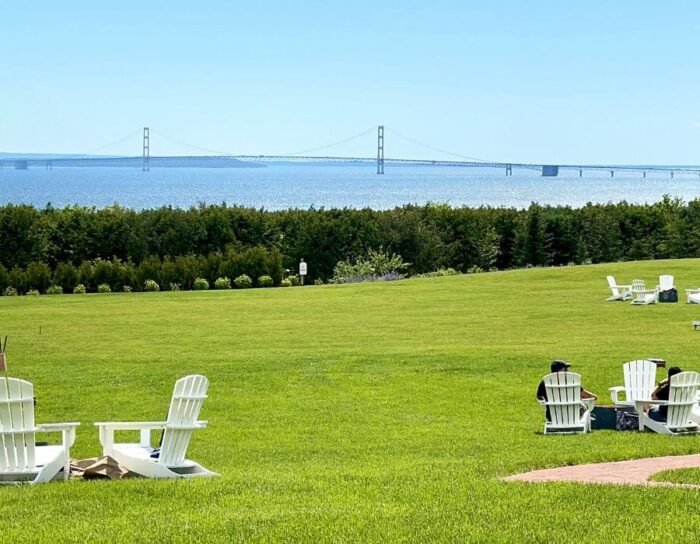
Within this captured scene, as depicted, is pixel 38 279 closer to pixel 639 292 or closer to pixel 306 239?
pixel 306 239

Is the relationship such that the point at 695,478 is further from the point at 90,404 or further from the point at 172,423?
the point at 90,404

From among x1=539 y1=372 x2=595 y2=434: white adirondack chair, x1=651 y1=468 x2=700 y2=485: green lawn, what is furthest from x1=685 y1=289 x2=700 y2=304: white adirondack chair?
x1=651 y1=468 x2=700 y2=485: green lawn

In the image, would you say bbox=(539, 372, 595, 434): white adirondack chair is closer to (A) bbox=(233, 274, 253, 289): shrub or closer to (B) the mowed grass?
(B) the mowed grass

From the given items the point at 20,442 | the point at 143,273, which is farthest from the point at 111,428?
the point at 143,273

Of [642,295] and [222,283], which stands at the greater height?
[642,295]

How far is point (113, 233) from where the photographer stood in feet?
174

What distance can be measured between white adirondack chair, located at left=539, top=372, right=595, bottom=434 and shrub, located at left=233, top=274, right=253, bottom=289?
35.4 metres

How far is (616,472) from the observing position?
36.3ft

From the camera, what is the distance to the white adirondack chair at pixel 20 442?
10148 mm

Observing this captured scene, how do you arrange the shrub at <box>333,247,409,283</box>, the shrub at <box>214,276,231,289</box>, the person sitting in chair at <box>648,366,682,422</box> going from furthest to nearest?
the shrub at <box>333,247,409,283</box>
the shrub at <box>214,276,231,289</box>
the person sitting in chair at <box>648,366,682,422</box>

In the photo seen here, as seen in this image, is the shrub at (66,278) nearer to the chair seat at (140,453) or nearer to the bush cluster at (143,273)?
the bush cluster at (143,273)

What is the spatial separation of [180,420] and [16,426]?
5.09 feet

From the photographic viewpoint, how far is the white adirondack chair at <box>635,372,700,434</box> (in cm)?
1416

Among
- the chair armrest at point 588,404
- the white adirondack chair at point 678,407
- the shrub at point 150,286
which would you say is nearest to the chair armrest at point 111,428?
the chair armrest at point 588,404
